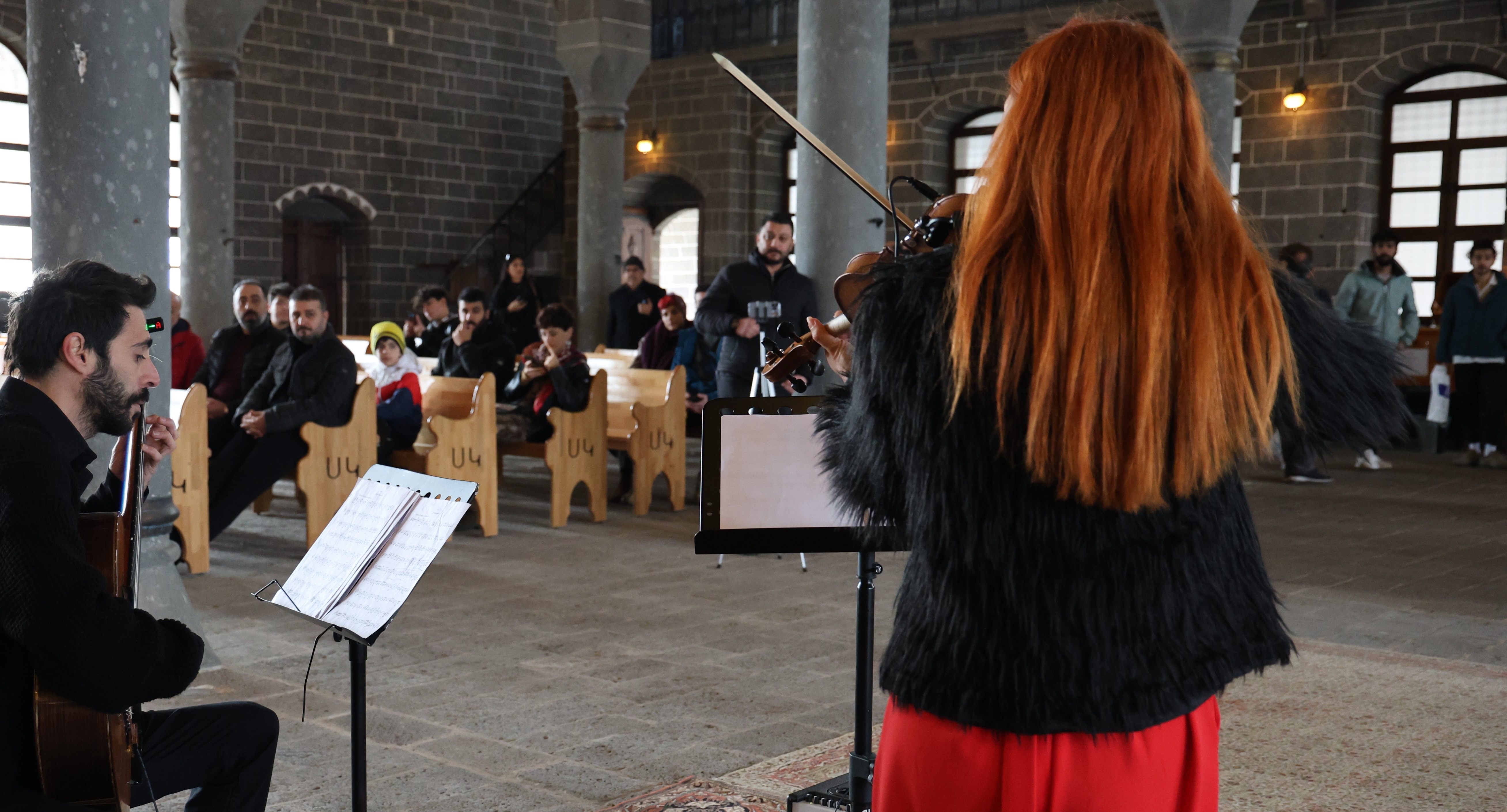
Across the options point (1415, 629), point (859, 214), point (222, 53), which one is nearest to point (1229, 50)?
point (859, 214)

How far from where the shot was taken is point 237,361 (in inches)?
262

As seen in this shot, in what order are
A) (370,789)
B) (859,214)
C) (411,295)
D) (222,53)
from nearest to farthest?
(370,789) → (859,214) → (222,53) → (411,295)

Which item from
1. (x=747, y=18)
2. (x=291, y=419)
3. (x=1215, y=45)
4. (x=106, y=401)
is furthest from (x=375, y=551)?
(x=747, y=18)

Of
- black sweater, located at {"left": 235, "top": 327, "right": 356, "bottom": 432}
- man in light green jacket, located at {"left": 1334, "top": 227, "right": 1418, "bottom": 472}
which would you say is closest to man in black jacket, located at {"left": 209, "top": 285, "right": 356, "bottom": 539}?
black sweater, located at {"left": 235, "top": 327, "right": 356, "bottom": 432}

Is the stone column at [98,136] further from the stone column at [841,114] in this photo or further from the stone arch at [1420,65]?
Answer: the stone arch at [1420,65]

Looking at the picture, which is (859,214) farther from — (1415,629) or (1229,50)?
(1229,50)

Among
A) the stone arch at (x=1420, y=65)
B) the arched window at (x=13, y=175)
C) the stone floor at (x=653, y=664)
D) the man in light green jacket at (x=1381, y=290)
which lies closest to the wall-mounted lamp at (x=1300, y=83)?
the stone arch at (x=1420, y=65)

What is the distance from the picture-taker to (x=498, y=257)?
55.2 ft

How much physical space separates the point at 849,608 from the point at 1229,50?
594 cm

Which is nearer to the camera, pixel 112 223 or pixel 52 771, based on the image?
pixel 52 771

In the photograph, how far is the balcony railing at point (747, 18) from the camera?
13594 mm

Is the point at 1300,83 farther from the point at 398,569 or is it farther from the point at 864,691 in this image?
the point at 398,569

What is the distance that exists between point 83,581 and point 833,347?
3.36 ft

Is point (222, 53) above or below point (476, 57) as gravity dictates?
below
